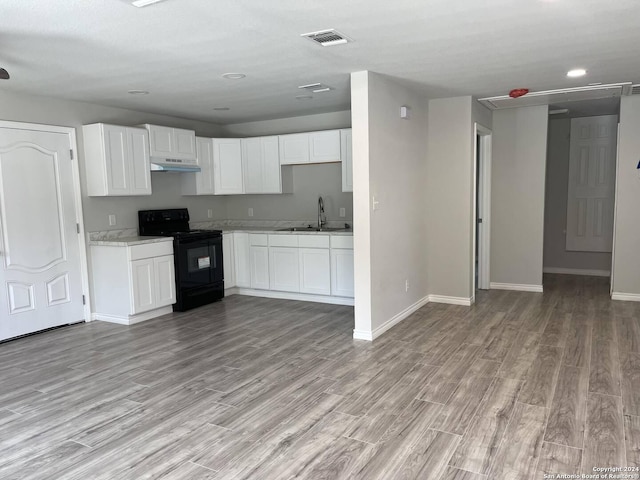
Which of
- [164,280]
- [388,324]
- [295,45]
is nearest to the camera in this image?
[295,45]

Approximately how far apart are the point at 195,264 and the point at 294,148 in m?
1.97

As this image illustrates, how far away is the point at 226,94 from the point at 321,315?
2.61m

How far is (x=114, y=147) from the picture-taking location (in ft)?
17.0

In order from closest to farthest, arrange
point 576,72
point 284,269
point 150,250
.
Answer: point 576,72 < point 150,250 < point 284,269

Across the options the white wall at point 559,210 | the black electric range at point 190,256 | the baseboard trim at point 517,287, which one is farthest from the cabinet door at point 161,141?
the white wall at point 559,210

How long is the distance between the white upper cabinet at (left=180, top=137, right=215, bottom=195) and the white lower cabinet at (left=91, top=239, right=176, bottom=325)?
3.75 feet

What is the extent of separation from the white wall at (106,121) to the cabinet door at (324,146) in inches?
72.1

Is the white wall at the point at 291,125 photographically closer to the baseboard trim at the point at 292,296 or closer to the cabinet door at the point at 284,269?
the cabinet door at the point at 284,269

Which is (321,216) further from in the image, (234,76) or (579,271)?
(579,271)

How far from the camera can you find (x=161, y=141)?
5703 millimetres

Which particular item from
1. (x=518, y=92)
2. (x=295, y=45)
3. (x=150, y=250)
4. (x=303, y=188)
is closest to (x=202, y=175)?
(x=303, y=188)

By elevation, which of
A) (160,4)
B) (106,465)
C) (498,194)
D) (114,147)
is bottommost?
(106,465)

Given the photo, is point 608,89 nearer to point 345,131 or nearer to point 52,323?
point 345,131

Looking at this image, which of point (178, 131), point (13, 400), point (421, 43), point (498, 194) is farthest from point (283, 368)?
point (498, 194)
